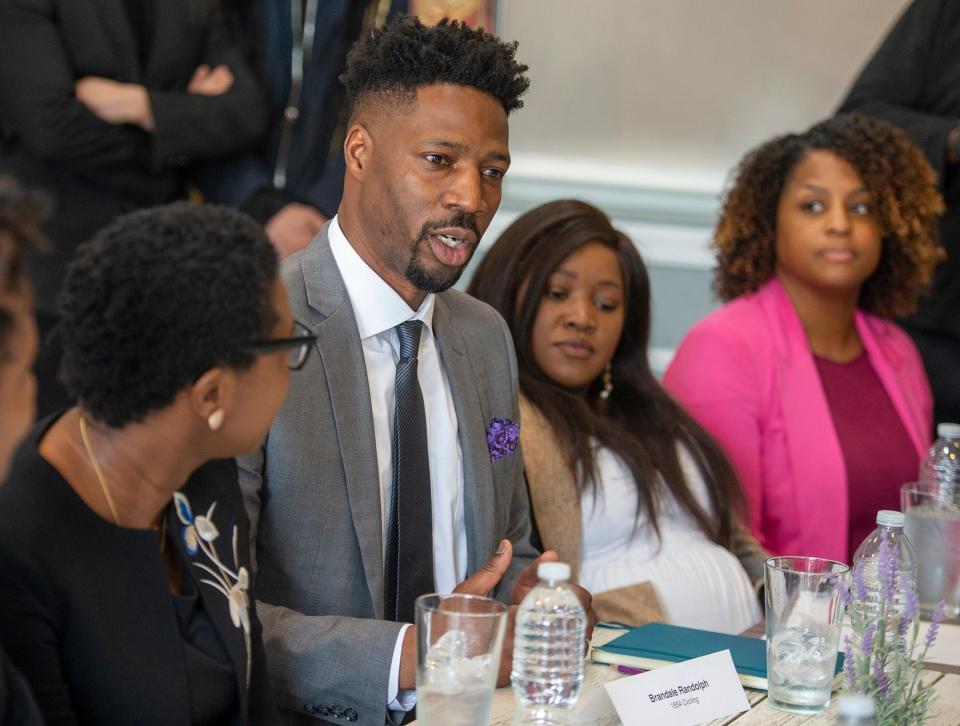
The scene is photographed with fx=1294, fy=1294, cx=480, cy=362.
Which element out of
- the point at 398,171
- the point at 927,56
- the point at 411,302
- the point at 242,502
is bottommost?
the point at 242,502

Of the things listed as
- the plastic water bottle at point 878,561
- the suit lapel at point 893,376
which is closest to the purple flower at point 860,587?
the plastic water bottle at point 878,561

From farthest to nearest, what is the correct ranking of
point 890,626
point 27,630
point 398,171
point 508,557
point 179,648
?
point 398,171 → point 508,557 → point 890,626 → point 179,648 → point 27,630

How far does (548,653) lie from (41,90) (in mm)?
2122

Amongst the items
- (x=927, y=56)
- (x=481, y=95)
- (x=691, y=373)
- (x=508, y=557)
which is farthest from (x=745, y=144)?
(x=508, y=557)

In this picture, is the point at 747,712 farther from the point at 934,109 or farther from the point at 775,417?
the point at 934,109

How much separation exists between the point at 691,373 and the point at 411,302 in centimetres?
139

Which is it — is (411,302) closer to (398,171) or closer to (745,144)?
(398,171)

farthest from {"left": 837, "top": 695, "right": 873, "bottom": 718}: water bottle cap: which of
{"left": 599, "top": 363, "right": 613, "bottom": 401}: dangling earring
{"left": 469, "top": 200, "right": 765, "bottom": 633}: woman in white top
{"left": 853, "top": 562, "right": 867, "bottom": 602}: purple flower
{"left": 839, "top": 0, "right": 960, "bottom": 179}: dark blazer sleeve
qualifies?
{"left": 839, "top": 0, "right": 960, "bottom": 179}: dark blazer sleeve

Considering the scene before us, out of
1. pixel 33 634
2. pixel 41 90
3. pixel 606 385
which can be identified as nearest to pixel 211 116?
pixel 41 90

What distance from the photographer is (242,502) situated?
1.72 m

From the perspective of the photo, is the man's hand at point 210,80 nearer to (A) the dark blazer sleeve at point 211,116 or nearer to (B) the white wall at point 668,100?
(A) the dark blazer sleeve at point 211,116

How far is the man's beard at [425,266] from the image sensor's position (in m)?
1.99

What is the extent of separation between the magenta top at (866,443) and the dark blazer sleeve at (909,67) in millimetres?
799

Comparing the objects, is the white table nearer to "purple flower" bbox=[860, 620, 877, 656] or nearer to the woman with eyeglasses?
"purple flower" bbox=[860, 620, 877, 656]
